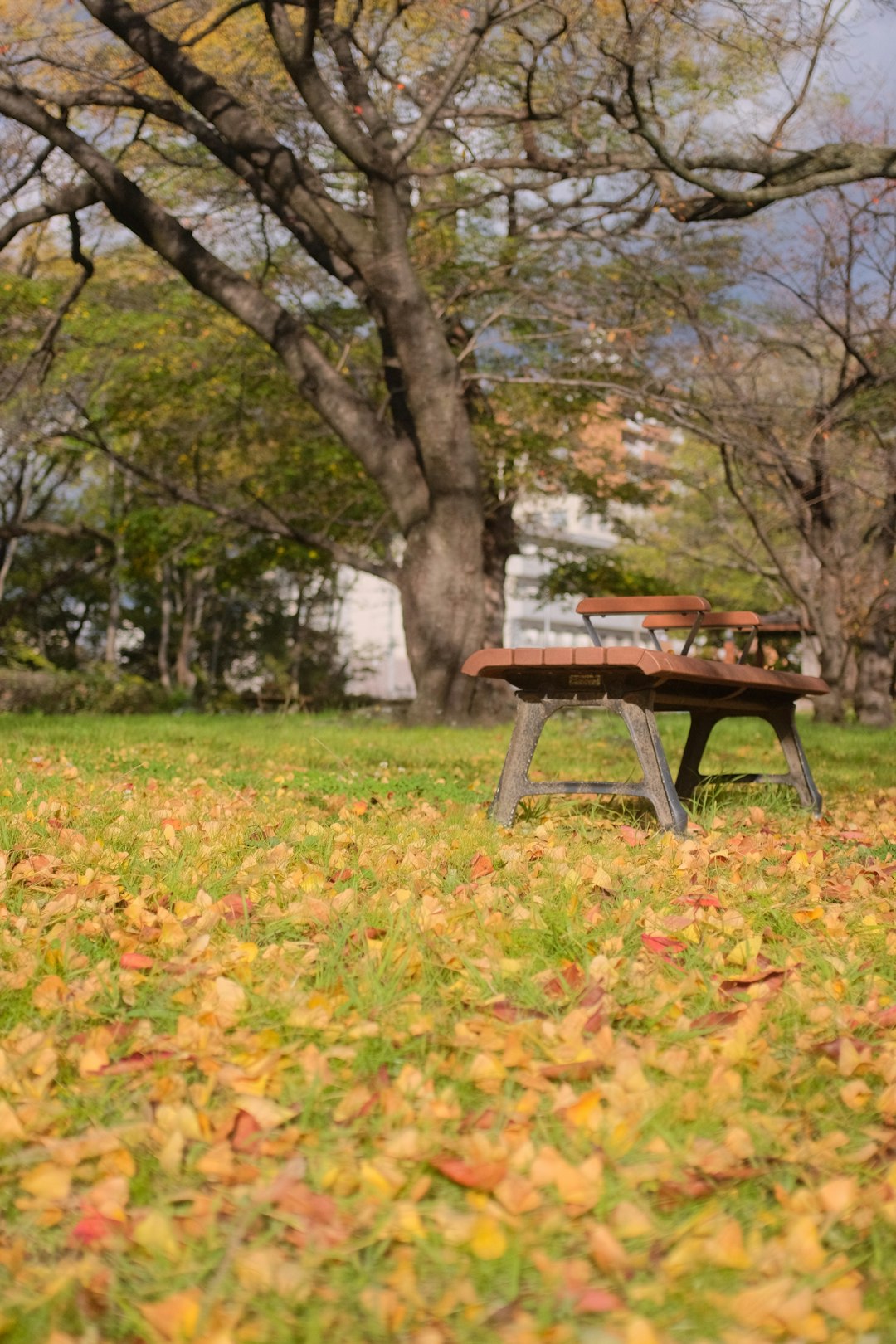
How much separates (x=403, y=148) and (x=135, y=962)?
33.7 ft

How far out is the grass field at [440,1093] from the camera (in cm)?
163

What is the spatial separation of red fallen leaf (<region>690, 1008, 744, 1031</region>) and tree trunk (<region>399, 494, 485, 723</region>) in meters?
10.2

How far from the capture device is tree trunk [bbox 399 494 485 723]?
12828mm

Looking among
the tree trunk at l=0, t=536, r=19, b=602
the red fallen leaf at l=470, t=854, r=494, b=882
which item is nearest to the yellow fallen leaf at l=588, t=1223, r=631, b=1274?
the red fallen leaf at l=470, t=854, r=494, b=882

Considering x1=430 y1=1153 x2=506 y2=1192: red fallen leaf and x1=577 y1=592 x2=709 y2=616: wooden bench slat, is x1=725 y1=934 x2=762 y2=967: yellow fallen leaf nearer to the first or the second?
x1=430 y1=1153 x2=506 y2=1192: red fallen leaf

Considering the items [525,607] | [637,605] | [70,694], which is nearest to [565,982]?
[637,605]

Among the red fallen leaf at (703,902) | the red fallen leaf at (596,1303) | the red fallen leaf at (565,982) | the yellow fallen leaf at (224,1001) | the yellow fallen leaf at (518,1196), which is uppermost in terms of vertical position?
the red fallen leaf at (703,902)

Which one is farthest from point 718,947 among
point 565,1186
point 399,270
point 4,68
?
point 4,68

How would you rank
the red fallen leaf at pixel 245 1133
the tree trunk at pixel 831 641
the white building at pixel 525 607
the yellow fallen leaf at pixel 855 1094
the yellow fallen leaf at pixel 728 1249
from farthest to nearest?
the white building at pixel 525 607 → the tree trunk at pixel 831 641 → the yellow fallen leaf at pixel 855 1094 → the red fallen leaf at pixel 245 1133 → the yellow fallen leaf at pixel 728 1249

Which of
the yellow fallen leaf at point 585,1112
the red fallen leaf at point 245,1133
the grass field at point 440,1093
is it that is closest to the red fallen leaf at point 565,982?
the grass field at point 440,1093

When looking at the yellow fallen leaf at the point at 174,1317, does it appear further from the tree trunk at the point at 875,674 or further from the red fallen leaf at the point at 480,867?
the tree trunk at the point at 875,674

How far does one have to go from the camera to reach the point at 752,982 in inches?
112

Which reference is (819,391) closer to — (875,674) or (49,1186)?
(875,674)

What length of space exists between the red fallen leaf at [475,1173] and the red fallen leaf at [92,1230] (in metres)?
0.50
